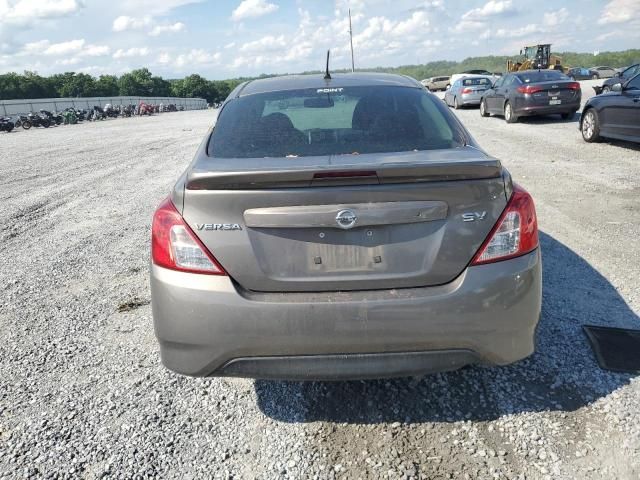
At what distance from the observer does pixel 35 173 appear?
12.2 m

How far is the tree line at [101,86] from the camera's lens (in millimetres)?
84412

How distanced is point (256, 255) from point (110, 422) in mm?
1303

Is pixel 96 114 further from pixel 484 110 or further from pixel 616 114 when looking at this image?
pixel 616 114

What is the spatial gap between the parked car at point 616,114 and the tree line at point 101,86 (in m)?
77.7

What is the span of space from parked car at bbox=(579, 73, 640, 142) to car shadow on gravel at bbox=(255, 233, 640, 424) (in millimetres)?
8241

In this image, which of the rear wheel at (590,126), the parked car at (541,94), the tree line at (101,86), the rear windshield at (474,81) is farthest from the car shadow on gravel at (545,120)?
the tree line at (101,86)

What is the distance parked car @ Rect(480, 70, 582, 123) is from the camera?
15523 mm

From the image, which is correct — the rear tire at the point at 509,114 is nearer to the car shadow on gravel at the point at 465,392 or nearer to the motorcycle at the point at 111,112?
the car shadow on gravel at the point at 465,392

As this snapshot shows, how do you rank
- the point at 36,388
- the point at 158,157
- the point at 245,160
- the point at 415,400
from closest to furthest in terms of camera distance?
the point at 245,160
the point at 415,400
the point at 36,388
the point at 158,157

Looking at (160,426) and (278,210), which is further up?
(278,210)

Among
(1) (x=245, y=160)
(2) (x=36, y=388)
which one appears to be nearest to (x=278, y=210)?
(1) (x=245, y=160)

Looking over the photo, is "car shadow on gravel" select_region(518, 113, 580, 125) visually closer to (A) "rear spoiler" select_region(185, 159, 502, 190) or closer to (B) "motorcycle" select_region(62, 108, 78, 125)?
(A) "rear spoiler" select_region(185, 159, 502, 190)

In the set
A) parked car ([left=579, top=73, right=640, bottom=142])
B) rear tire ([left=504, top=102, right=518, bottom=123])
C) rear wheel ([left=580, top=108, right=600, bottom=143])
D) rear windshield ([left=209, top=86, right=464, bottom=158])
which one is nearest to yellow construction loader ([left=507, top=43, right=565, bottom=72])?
rear tire ([left=504, top=102, right=518, bottom=123])

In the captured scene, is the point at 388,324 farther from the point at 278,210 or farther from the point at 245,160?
the point at 245,160
